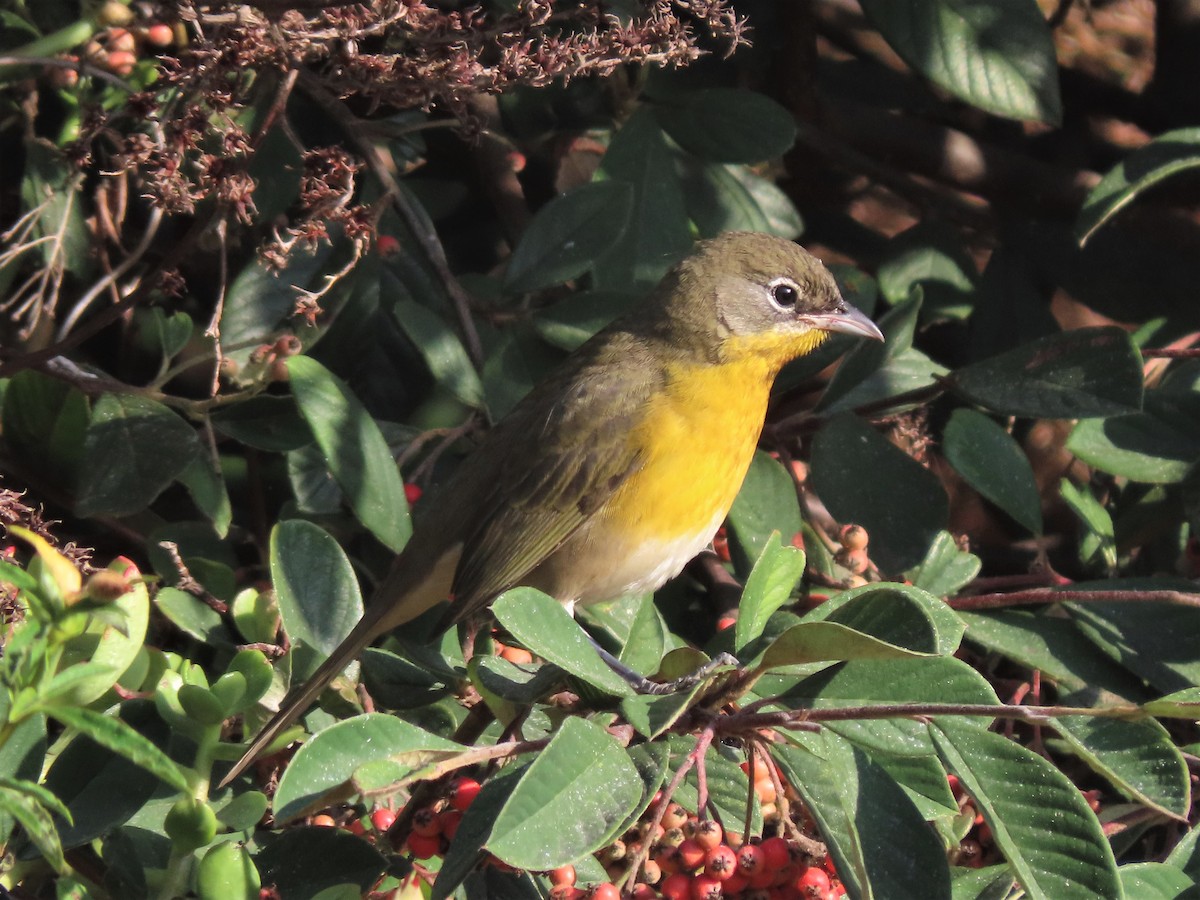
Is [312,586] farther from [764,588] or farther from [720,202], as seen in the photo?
[720,202]

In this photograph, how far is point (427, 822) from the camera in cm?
196

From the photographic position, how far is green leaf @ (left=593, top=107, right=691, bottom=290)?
10.5 feet

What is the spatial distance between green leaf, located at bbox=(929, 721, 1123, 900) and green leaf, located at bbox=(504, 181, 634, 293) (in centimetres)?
159

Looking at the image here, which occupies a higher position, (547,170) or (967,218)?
(547,170)

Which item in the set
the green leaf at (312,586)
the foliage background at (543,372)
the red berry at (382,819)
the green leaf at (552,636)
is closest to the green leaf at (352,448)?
the foliage background at (543,372)

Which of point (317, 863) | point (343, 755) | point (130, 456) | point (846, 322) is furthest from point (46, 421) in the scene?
point (846, 322)

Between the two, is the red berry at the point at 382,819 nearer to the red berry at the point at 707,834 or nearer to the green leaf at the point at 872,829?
the red berry at the point at 707,834

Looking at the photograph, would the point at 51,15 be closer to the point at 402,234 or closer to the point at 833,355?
the point at 402,234

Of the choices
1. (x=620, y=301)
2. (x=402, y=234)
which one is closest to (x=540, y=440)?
(x=620, y=301)

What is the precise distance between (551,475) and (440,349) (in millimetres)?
376

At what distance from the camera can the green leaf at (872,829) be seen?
1698 mm

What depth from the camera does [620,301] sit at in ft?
10.4

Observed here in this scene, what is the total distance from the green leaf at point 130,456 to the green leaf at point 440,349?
52 cm

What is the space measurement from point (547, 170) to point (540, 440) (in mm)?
1083
